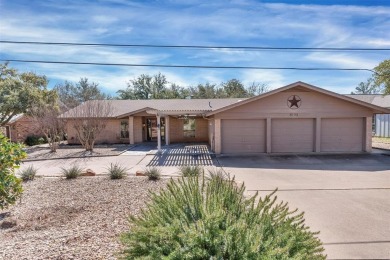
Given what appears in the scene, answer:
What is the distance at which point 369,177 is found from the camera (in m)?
10.4

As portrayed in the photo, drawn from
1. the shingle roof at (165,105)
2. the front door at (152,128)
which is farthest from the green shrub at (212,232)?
the front door at (152,128)

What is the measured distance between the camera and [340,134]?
55.5 ft

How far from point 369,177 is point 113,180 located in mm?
9856

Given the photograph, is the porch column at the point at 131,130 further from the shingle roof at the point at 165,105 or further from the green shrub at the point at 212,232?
the green shrub at the point at 212,232

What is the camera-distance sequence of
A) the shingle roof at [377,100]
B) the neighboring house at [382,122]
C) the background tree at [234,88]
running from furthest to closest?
the background tree at [234,88]
the shingle roof at [377,100]
the neighboring house at [382,122]

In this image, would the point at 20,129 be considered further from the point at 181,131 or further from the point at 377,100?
the point at 377,100

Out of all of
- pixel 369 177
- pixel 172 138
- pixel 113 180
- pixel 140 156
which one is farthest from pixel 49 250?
pixel 172 138

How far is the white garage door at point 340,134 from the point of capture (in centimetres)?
1689

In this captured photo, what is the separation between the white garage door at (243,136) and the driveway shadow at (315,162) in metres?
1.04

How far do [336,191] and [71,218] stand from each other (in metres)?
7.67

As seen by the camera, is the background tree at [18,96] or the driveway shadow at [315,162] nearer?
the driveway shadow at [315,162]

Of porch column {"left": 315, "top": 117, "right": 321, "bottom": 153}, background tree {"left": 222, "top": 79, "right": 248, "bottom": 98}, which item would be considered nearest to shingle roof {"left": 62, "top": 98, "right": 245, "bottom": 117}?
porch column {"left": 315, "top": 117, "right": 321, "bottom": 153}

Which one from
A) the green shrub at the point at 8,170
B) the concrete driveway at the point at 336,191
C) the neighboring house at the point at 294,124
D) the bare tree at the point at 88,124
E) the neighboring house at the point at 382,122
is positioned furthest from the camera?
the neighboring house at the point at 382,122

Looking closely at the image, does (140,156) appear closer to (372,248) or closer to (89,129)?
(89,129)
